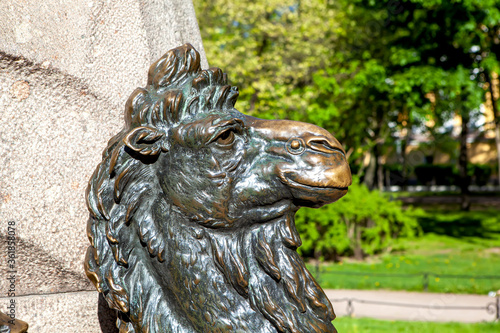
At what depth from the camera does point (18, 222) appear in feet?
5.11

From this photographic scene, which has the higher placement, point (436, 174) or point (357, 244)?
point (357, 244)

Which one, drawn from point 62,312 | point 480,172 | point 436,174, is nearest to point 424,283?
point 62,312

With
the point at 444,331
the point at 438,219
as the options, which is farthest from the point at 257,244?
the point at 438,219

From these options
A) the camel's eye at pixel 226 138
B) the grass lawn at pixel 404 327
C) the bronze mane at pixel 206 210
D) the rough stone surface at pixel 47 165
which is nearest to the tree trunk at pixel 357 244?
the grass lawn at pixel 404 327

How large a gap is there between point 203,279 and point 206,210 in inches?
7.1

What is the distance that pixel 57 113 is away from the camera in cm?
162

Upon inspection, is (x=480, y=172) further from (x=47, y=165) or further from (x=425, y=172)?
(x=47, y=165)

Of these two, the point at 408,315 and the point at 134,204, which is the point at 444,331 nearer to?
the point at 408,315

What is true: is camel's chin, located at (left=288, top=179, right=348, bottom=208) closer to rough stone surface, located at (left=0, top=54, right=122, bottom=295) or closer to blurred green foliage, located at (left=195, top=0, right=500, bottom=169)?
rough stone surface, located at (left=0, top=54, right=122, bottom=295)

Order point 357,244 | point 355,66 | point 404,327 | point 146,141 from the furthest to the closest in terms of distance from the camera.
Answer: point 355,66
point 357,244
point 404,327
point 146,141

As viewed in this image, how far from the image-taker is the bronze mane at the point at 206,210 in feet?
4.24

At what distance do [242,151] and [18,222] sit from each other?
0.74 m

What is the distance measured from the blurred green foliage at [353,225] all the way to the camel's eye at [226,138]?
10567 mm

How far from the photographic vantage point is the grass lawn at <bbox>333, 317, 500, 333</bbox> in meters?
7.10
